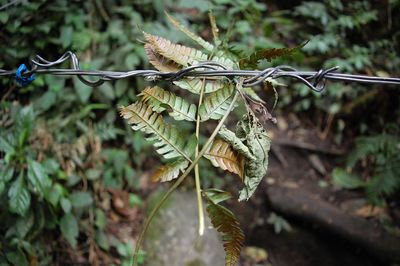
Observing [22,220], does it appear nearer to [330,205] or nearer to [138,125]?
[138,125]

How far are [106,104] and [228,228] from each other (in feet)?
6.75

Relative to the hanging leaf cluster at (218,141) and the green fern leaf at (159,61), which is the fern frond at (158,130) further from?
the green fern leaf at (159,61)

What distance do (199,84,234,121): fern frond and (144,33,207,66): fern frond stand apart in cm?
17

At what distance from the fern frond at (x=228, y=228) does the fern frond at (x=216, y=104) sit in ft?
0.93

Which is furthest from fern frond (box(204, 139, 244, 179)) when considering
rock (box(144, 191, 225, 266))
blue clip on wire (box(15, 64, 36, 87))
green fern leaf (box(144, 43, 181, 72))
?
rock (box(144, 191, 225, 266))

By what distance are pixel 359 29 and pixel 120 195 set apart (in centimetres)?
279

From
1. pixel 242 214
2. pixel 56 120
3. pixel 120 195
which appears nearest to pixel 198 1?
pixel 56 120

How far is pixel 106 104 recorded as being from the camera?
291cm

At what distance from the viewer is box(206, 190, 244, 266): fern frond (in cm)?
111

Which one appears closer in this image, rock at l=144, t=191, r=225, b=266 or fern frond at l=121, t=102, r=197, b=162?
fern frond at l=121, t=102, r=197, b=162

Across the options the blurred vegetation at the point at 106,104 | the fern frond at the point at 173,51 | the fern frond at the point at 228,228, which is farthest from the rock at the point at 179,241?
the fern frond at the point at 173,51

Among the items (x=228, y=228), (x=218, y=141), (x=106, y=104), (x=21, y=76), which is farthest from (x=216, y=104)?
(x=106, y=104)

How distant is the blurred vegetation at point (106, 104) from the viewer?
2.11 m

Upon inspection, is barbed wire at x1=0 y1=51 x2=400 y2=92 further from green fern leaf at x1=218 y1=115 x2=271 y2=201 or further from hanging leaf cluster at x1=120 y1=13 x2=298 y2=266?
green fern leaf at x1=218 y1=115 x2=271 y2=201
